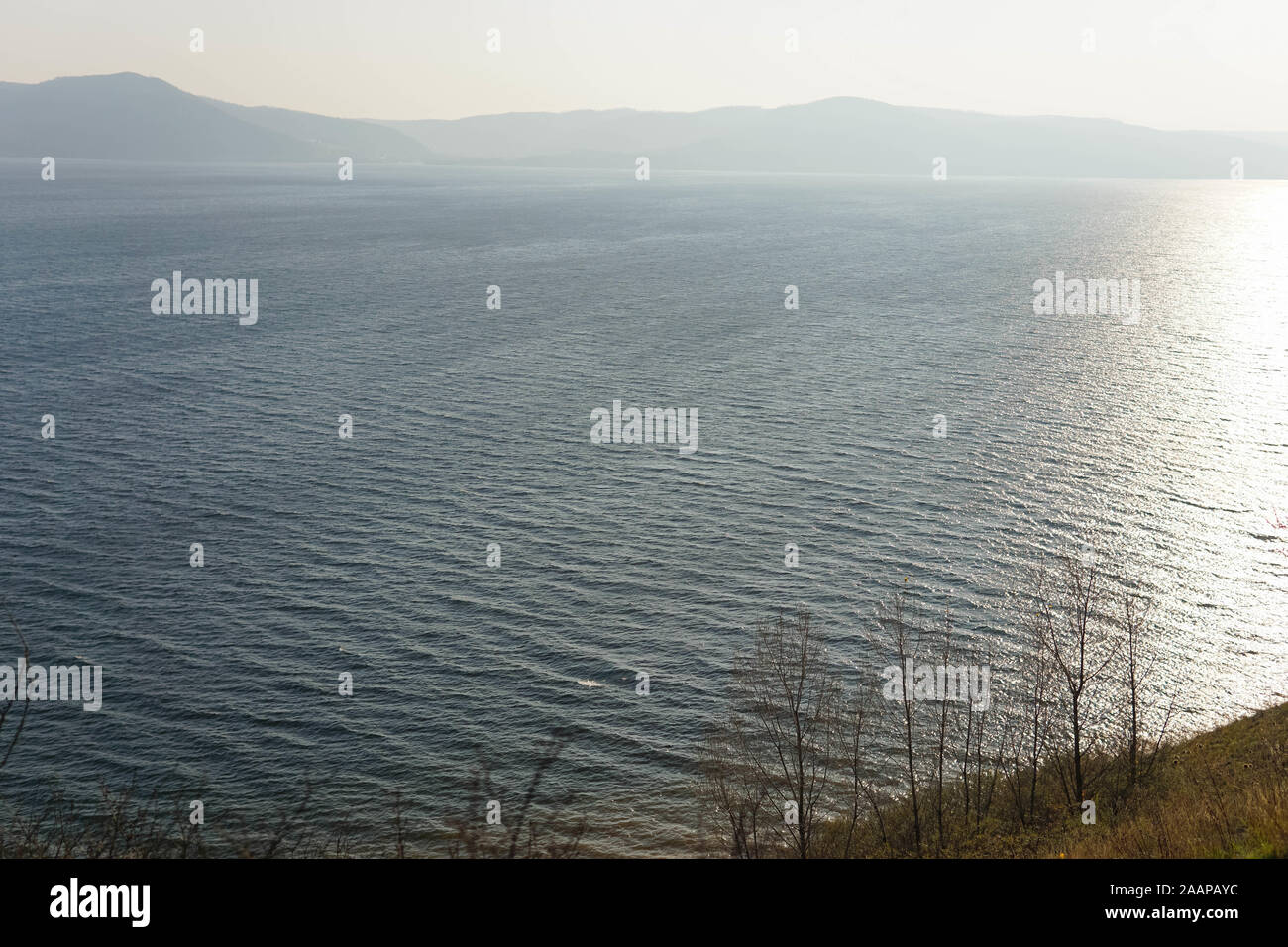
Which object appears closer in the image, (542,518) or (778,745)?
(778,745)

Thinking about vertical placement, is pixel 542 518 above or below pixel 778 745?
above

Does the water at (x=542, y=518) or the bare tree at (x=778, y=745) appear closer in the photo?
the bare tree at (x=778, y=745)

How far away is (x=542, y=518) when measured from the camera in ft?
200

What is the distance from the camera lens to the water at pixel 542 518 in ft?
138

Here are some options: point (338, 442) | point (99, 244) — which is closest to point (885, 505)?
point (338, 442)

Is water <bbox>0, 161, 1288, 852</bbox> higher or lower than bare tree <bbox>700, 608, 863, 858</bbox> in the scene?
higher

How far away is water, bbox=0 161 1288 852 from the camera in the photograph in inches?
1658

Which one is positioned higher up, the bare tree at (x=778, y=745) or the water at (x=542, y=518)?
the water at (x=542, y=518)

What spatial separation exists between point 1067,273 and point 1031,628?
445 ft

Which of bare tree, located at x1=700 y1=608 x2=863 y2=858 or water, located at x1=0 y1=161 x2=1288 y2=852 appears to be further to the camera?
water, located at x1=0 y1=161 x2=1288 y2=852
